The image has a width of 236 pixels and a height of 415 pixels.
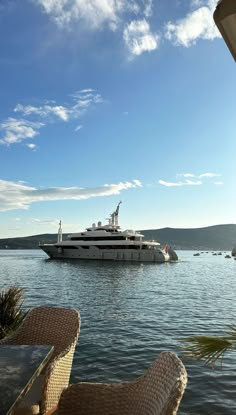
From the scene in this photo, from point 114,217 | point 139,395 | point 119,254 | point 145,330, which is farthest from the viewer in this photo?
point 114,217

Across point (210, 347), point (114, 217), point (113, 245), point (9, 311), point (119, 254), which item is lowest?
point (210, 347)

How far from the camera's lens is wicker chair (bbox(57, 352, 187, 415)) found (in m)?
2.25

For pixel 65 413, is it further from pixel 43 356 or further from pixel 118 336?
pixel 118 336

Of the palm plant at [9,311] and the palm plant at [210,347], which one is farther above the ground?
the palm plant at [9,311]

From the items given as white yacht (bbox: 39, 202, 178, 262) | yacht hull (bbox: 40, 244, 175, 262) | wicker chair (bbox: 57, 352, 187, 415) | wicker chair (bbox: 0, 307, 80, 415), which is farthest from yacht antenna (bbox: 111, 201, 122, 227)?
wicker chair (bbox: 57, 352, 187, 415)

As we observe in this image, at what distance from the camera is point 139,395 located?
2.94 m

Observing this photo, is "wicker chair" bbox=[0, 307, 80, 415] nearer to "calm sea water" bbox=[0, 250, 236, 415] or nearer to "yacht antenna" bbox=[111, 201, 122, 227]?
"calm sea water" bbox=[0, 250, 236, 415]

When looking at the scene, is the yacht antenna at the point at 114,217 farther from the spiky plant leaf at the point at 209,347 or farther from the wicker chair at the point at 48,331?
the spiky plant leaf at the point at 209,347

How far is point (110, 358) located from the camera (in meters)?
9.34

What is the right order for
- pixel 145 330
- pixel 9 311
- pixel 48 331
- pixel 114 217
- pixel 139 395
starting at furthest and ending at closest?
1. pixel 114 217
2. pixel 145 330
3. pixel 9 311
4. pixel 48 331
5. pixel 139 395

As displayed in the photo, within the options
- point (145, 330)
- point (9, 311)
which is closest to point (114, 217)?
point (145, 330)

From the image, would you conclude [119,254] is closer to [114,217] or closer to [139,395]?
[114,217]

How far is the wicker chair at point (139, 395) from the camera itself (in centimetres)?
225

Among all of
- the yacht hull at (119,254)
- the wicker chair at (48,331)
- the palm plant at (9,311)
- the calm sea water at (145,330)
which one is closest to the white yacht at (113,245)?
the yacht hull at (119,254)
